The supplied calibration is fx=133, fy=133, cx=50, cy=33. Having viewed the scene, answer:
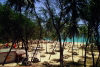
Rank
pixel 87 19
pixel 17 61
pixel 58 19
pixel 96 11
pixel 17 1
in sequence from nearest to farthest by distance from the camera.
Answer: pixel 96 11 → pixel 87 19 → pixel 17 1 → pixel 58 19 → pixel 17 61

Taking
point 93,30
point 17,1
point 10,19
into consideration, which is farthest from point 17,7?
point 93,30

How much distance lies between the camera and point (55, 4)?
21500 mm

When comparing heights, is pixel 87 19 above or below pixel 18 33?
above

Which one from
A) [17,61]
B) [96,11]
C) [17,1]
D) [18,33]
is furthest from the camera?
[17,61]

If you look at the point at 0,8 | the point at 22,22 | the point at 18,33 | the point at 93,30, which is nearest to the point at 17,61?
the point at 18,33

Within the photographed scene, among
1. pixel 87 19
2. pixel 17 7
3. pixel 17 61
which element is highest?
pixel 17 7

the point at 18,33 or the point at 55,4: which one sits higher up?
the point at 55,4

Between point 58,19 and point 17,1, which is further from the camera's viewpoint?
point 58,19

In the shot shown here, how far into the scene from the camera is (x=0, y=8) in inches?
942

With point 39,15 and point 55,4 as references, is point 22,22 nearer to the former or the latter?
point 39,15

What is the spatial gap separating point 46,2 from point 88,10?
21.9 ft

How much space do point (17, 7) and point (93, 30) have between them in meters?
12.7

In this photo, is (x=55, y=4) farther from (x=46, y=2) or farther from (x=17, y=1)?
(x=17, y=1)

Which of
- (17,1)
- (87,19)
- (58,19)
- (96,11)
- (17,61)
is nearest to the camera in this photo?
(96,11)
